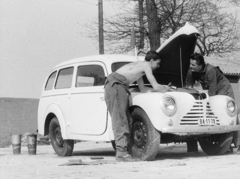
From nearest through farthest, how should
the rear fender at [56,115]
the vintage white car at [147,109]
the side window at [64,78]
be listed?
the vintage white car at [147,109] < the rear fender at [56,115] < the side window at [64,78]

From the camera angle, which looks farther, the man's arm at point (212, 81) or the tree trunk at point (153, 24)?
the tree trunk at point (153, 24)

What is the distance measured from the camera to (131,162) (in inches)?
319

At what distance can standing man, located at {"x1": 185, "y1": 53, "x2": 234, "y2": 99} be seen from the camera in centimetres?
922

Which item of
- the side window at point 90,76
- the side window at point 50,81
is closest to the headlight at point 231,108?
the side window at point 90,76

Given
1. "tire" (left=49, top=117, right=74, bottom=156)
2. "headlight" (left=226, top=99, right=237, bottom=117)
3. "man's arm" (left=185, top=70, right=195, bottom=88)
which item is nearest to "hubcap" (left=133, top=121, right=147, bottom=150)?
"headlight" (left=226, top=99, right=237, bottom=117)

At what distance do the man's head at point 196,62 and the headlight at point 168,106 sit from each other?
1.29 m

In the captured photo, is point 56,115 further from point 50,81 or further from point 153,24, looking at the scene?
point 153,24

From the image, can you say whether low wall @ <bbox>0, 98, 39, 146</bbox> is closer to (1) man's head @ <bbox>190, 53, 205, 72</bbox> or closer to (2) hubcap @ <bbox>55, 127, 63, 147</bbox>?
(2) hubcap @ <bbox>55, 127, 63, 147</bbox>

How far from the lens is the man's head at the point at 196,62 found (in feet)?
30.1

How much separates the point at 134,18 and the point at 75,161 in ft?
70.6

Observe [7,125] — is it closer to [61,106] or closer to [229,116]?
[61,106]

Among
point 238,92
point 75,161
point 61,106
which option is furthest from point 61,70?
point 238,92

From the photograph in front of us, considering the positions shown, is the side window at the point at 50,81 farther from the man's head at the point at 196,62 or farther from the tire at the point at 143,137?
the man's head at the point at 196,62

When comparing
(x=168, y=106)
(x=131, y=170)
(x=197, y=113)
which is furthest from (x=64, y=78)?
(x=131, y=170)
